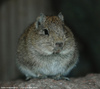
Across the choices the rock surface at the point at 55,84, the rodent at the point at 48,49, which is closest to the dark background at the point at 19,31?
the rodent at the point at 48,49

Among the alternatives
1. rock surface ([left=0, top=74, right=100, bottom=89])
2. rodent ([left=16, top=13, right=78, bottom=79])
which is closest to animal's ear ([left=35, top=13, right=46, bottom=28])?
rodent ([left=16, top=13, right=78, bottom=79])

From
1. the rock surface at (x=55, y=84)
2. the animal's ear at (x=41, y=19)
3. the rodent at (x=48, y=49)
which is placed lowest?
the rock surface at (x=55, y=84)

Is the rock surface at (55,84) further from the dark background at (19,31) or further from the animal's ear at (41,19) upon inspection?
the dark background at (19,31)

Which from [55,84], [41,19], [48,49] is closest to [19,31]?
[41,19]

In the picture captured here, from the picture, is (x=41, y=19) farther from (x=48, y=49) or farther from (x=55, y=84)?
(x=55, y=84)

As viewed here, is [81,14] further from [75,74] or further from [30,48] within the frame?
[30,48]

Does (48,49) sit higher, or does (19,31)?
(19,31)

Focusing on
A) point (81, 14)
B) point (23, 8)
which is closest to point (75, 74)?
point (81, 14)

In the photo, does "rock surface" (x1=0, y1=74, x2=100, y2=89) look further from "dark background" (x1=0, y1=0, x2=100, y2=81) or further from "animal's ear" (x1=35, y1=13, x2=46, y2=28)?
"dark background" (x1=0, y1=0, x2=100, y2=81)

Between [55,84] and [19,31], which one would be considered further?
[19,31]
